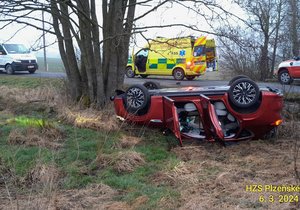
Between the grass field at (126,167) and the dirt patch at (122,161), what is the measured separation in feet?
0.05

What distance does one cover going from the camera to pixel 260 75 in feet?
70.8

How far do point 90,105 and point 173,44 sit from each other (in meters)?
2.62

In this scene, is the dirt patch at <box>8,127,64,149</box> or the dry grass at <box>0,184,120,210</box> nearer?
the dry grass at <box>0,184,120,210</box>

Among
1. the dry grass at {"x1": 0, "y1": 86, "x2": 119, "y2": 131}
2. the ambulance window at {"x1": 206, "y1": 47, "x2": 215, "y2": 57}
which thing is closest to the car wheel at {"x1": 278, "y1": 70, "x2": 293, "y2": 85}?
the ambulance window at {"x1": 206, "y1": 47, "x2": 215, "y2": 57}

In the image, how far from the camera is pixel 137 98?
7.73 m

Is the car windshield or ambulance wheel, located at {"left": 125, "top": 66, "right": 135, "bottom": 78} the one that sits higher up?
the car windshield

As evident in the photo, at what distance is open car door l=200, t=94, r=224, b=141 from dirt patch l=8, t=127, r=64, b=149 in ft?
8.80

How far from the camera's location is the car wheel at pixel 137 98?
300 inches

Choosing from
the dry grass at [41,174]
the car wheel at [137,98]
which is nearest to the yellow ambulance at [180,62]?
the car wheel at [137,98]

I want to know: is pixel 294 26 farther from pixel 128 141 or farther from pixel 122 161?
pixel 122 161

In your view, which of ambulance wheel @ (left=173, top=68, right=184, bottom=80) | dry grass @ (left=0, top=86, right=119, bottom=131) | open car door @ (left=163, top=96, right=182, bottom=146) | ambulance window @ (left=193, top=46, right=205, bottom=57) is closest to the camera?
open car door @ (left=163, top=96, right=182, bottom=146)

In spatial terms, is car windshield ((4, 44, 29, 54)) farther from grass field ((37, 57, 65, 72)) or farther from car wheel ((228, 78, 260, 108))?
car wheel ((228, 78, 260, 108))

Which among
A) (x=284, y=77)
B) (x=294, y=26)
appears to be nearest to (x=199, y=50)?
(x=284, y=77)

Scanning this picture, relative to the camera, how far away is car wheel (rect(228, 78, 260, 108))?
6926mm
